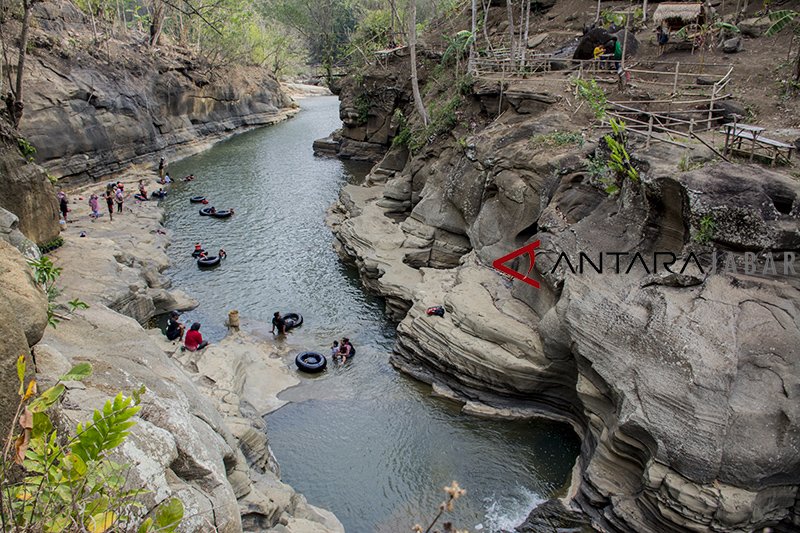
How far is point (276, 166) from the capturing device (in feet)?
144

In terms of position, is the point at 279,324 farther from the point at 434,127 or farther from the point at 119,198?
the point at 119,198

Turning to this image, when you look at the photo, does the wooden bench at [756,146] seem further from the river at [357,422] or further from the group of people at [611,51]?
the group of people at [611,51]

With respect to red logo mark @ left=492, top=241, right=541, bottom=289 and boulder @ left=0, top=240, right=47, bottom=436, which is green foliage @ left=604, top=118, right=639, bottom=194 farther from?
boulder @ left=0, top=240, right=47, bottom=436

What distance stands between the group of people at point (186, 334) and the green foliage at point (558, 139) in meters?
13.5

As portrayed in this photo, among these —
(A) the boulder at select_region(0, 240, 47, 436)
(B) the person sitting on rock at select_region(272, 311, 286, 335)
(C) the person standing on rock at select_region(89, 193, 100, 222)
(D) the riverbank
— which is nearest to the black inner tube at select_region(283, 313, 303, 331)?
(B) the person sitting on rock at select_region(272, 311, 286, 335)

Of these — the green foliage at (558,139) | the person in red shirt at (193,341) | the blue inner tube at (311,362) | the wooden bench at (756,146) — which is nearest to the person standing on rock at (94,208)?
the person in red shirt at (193,341)

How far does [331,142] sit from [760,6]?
3075 centimetres

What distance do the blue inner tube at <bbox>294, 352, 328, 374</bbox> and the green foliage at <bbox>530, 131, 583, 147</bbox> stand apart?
427 inches

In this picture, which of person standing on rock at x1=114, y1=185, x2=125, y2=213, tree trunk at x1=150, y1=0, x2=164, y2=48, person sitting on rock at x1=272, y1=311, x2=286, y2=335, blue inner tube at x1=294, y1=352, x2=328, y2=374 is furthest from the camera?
tree trunk at x1=150, y1=0, x2=164, y2=48

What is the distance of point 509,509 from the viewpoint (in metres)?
13.6

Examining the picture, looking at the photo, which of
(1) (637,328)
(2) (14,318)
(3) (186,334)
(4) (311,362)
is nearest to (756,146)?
(1) (637,328)

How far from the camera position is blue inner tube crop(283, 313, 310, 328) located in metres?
21.1

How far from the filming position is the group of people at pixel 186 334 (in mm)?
18844

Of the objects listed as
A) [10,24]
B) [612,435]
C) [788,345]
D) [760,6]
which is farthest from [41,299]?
[10,24]
